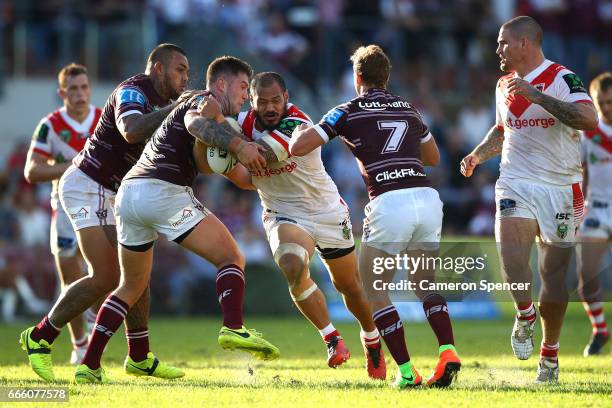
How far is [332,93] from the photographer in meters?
21.5

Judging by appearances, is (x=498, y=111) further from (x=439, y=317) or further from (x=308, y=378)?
(x=308, y=378)

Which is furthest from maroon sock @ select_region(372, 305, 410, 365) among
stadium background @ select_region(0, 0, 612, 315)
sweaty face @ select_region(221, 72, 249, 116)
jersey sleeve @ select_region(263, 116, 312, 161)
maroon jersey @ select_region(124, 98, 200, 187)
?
stadium background @ select_region(0, 0, 612, 315)

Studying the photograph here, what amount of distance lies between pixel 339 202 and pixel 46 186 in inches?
445

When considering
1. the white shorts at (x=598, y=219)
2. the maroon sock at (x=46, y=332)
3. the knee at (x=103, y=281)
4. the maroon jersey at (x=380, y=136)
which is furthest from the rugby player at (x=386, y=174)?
the white shorts at (x=598, y=219)

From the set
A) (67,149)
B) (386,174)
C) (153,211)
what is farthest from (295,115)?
(67,149)

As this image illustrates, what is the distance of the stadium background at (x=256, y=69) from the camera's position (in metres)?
18.8

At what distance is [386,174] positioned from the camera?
27.9ft

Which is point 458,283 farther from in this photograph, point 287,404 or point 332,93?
point 332,93

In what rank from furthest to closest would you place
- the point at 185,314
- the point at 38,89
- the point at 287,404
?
the point at 38,89
the point at 185,314
the point at 287,404

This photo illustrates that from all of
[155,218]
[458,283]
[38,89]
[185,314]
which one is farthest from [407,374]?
[38,89]

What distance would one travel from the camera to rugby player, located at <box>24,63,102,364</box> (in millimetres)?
11367

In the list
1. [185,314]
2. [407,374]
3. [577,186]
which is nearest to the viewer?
[407,374]

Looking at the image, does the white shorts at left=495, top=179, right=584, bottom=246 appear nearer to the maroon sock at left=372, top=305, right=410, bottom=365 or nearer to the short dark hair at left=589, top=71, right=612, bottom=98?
the maroon sock at left=372, top=305, right=410, bottom=365

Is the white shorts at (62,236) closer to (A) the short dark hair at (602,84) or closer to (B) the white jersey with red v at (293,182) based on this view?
(B) the white jersey with red v at (293,182)
